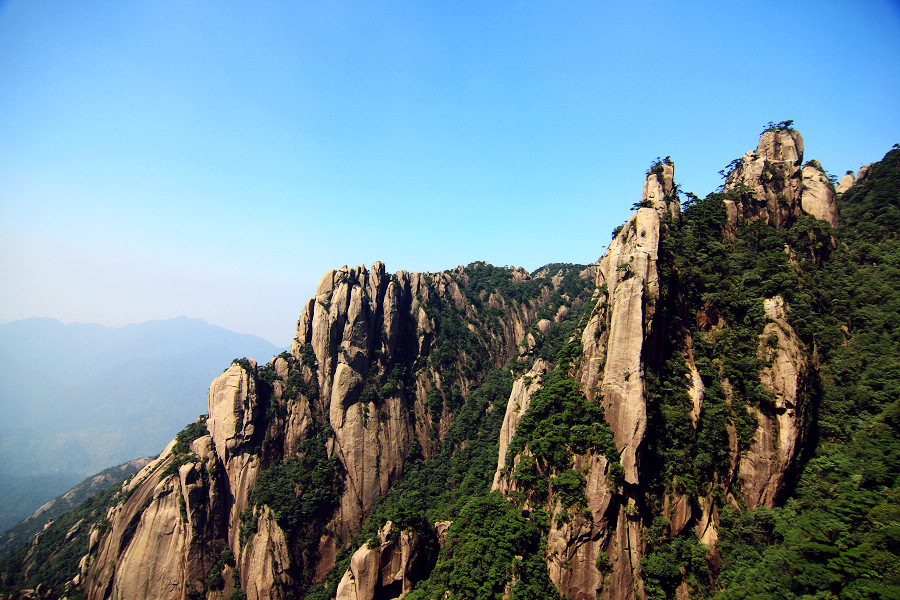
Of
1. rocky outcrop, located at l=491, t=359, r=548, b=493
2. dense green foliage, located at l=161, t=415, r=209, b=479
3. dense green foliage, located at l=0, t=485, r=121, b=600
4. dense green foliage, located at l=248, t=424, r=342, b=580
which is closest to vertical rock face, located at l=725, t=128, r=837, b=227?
rocky outcrop, located at l=491, t=359, r=548, b=493

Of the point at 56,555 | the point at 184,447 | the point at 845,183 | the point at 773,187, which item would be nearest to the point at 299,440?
the point at 184,447

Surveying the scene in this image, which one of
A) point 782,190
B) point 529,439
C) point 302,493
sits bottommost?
point 302,493

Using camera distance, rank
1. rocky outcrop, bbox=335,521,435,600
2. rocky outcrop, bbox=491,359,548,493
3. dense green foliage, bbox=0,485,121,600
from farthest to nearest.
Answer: dense green foliage, bbox=0,485,121,600, rocky outcrop, bbox=491,359,548,493, rocky outcrop, bbox=335,521,435,600

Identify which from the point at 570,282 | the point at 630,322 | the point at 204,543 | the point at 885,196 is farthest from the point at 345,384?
the point at 885,196

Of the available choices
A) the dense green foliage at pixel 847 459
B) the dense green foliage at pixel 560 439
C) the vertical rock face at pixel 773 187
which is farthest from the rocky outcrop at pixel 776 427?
the vertical rock face at pixel 773 187

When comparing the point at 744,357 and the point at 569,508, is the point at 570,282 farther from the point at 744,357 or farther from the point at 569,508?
the point at 569,508

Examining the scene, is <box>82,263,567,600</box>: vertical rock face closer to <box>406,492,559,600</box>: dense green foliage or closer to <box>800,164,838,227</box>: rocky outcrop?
<box>406,492,559,600</box>: dense green foliage

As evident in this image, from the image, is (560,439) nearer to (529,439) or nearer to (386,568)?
Answer: (529,439)

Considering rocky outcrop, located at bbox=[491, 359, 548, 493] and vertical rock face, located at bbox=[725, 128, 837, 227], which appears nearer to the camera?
rocky outcrop, located at bbox=[491, 359, 548, 493]
